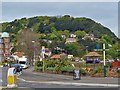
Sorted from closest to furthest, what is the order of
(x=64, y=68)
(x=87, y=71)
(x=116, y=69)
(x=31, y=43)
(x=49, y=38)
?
(x=116, y=69), (x=87, y=71), (x=64, y=68), (x=31, y=43), (x=49, y=38)

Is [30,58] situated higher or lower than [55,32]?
lower

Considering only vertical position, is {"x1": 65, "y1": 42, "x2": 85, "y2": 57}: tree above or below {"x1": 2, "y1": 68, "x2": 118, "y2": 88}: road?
above

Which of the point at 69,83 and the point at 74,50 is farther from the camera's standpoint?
the point at 74,50

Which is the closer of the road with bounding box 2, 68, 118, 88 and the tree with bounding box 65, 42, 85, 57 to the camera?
the road with bounding box 2, 68, 118, 88

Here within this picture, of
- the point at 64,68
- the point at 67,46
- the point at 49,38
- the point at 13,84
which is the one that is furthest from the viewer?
the point at 49,38

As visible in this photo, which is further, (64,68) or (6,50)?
(6,50)

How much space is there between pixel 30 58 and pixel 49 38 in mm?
74667

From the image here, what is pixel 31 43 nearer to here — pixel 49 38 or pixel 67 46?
pixel 67 46

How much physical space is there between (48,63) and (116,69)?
19524mm

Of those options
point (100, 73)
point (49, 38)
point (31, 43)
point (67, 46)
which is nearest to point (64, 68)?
point (100, 73)

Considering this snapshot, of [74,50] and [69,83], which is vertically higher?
[74,50]

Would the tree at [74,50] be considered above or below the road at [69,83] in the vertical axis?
above

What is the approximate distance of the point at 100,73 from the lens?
134 ft

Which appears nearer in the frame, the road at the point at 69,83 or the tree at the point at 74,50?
the road at the point at 69,83
